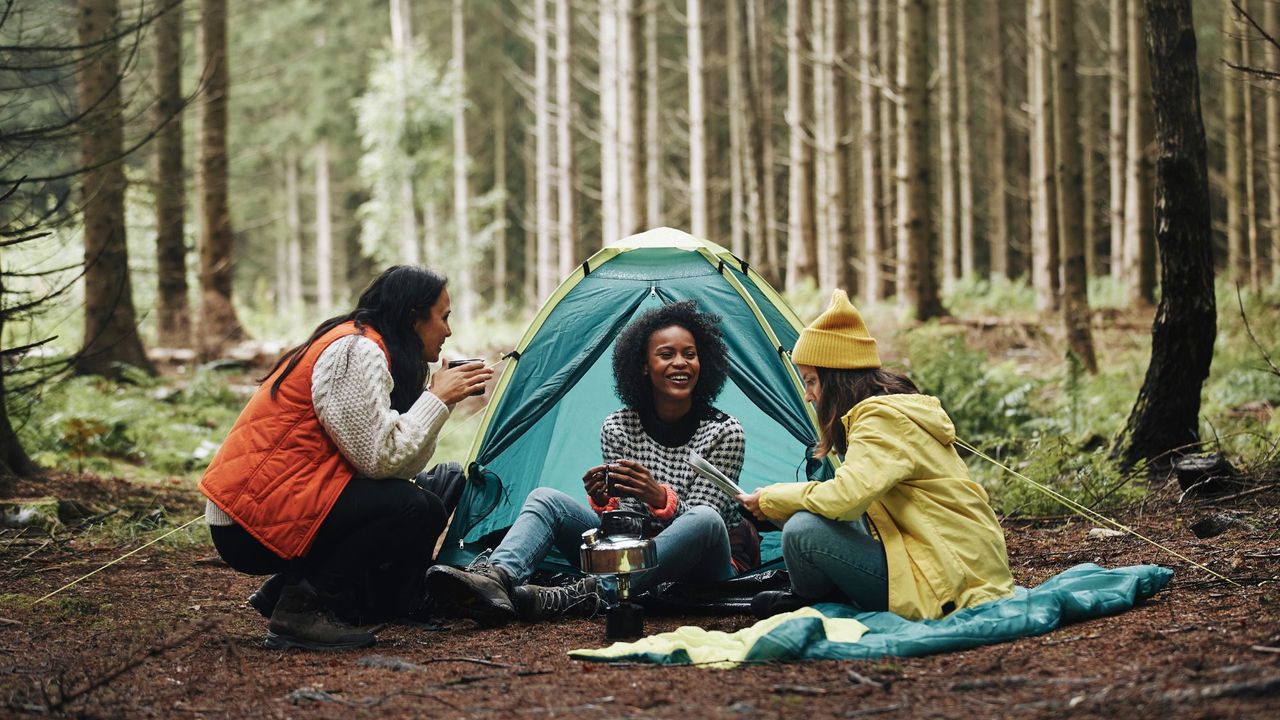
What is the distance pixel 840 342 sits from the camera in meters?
3.69

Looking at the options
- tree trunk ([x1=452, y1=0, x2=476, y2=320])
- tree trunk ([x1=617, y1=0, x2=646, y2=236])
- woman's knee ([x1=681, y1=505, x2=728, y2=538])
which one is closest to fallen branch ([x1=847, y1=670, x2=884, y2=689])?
woman's knee ([x1=681, y1=505, x2=728, y2=538])

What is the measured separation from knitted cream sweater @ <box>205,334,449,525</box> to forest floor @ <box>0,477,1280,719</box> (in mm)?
572

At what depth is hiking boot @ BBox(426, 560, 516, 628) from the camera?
12.7 feet

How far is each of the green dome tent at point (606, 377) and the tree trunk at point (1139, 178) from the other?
8.42 metres

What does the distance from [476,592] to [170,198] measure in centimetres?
801

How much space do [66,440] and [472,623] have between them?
409cm

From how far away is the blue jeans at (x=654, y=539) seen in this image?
4109 millimetres

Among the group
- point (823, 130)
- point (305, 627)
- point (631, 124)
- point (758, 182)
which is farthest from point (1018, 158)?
point (305, 627)

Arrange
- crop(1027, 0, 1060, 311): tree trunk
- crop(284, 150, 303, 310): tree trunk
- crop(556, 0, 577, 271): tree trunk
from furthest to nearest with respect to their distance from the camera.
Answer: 1. crop(284, 150, 303, 310): tree trunk
2. crop(556, 0, 577, 271): tree trunk
3. crop(1027, 0, 1060, 311): tree trunk

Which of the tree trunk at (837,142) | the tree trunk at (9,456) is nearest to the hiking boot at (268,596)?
the tree trunk at (9,456)

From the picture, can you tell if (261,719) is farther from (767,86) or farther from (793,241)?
(767,86)

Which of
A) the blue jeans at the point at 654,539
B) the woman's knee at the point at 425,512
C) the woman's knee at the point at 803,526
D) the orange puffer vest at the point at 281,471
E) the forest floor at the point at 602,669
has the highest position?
the orange puffer vest at the point at 281,471

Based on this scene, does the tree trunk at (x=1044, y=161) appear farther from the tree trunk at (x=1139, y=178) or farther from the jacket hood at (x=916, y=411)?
the jacket hood at (x=916, y=411)

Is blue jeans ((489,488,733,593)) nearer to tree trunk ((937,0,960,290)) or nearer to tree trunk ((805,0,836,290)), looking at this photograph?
tree trunk ((805,0,836,290))
